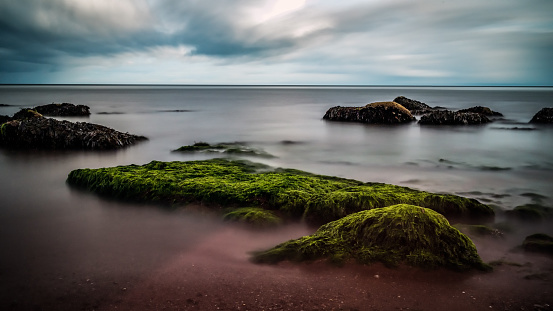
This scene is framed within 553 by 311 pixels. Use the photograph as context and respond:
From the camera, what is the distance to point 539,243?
447 cm

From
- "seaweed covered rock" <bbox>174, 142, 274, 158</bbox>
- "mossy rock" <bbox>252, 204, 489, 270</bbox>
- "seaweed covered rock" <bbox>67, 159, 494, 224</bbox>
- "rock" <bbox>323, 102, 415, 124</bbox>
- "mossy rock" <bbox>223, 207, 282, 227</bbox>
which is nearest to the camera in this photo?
"mossy rock" <bbox>252, 204, 489, 270</bbox>

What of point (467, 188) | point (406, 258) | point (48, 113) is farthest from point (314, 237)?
point (48, 113)

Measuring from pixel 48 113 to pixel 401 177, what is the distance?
27023 millimetres

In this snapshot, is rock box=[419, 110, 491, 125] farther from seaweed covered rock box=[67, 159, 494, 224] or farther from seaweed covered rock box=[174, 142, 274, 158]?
seaweed covered rock box=[67, 159, 494, 224]

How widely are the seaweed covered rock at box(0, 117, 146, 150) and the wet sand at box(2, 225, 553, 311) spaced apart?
816 cm

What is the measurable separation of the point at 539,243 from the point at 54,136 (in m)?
12.4

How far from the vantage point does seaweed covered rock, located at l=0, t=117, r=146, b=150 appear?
441 inches

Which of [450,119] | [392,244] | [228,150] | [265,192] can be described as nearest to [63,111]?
[228,150]

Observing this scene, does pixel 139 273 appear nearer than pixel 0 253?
Yes

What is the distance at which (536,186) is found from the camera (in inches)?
303

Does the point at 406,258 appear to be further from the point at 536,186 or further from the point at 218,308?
the point at 536,186

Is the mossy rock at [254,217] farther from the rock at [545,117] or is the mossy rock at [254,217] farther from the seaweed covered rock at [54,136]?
the rock at [545,117]

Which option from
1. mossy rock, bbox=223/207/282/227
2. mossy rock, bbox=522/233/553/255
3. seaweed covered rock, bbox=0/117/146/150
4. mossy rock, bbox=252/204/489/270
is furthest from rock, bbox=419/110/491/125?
mossy rock, bbox=252/204/489/270

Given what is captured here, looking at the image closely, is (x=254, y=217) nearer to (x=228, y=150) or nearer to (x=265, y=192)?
(x=265, y=192)
